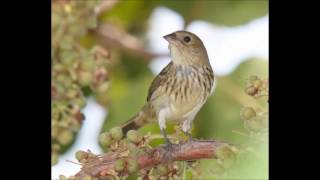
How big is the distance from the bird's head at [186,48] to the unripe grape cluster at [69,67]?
0.20 meters

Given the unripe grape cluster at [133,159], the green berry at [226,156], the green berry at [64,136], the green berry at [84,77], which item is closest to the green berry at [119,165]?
the unripe grape cluster at [133,159]

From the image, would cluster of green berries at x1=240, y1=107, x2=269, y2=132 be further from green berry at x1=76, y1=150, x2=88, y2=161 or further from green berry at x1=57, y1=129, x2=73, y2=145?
green berry at x1=57, y1=129, x2=73, y2=145

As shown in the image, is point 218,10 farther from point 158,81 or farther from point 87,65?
point 87,65

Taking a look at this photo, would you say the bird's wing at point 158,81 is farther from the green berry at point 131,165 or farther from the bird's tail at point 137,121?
the green berry at point 131,165

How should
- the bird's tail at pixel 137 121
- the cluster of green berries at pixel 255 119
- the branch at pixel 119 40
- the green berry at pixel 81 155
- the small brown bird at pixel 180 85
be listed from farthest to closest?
the branch at pixel 119 40 → the small brown bird at pixel 180 85 → the bird's tail at pixel 137 121 → the green berry at pixel 81 155 → the cluster of green berries at pixel 255 119

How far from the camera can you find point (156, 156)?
104 cm

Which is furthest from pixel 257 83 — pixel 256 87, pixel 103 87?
pixel 103 87

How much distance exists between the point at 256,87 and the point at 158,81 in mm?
542

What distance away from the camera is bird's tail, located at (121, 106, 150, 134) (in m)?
1.33

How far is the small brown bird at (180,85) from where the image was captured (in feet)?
4.72
